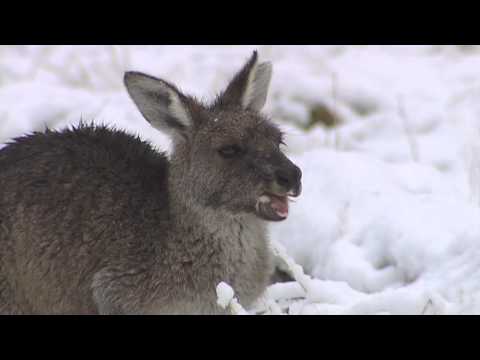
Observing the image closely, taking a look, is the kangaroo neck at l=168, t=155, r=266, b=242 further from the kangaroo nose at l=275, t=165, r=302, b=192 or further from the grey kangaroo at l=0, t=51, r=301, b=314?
the kangaroo nose at l=275, t=165, r=302, b=192

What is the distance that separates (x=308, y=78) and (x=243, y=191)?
18.1 ft

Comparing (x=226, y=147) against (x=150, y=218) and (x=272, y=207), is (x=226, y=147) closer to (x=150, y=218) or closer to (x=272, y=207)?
(x=272, y=207)

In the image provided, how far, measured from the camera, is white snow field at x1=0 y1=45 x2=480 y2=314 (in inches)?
223

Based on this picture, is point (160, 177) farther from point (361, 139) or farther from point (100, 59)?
point (100, 59)

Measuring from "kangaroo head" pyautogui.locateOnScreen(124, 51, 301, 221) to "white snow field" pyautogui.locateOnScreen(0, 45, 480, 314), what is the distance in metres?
0.47

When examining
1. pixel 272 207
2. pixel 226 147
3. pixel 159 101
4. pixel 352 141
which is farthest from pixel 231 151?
pixel 352 141

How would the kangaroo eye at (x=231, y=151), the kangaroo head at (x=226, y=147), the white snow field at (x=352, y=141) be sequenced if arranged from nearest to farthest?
1. the kangaroo head at (x=226, y=147)
2. the kangaroo eye at (x=231, y=151)
3. the white snow field at (x=352, y=141)

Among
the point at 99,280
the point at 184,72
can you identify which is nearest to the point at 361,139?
the point at 184,72

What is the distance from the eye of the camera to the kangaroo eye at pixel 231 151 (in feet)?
17.8

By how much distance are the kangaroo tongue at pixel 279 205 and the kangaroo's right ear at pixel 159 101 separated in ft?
2.67

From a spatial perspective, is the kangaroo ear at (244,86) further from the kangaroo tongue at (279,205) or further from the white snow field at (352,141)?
the white snow field at (352,141)

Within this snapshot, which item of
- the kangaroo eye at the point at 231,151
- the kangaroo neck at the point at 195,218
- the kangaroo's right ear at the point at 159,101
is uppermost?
the kangaroo's right ear at the point at 159,101

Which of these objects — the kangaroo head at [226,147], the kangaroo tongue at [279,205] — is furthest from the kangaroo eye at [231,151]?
the kangaroo tongue at [279,205]

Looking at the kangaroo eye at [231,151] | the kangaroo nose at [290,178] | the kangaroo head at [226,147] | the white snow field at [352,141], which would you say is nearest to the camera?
the kangaroo nose at [290,178]
